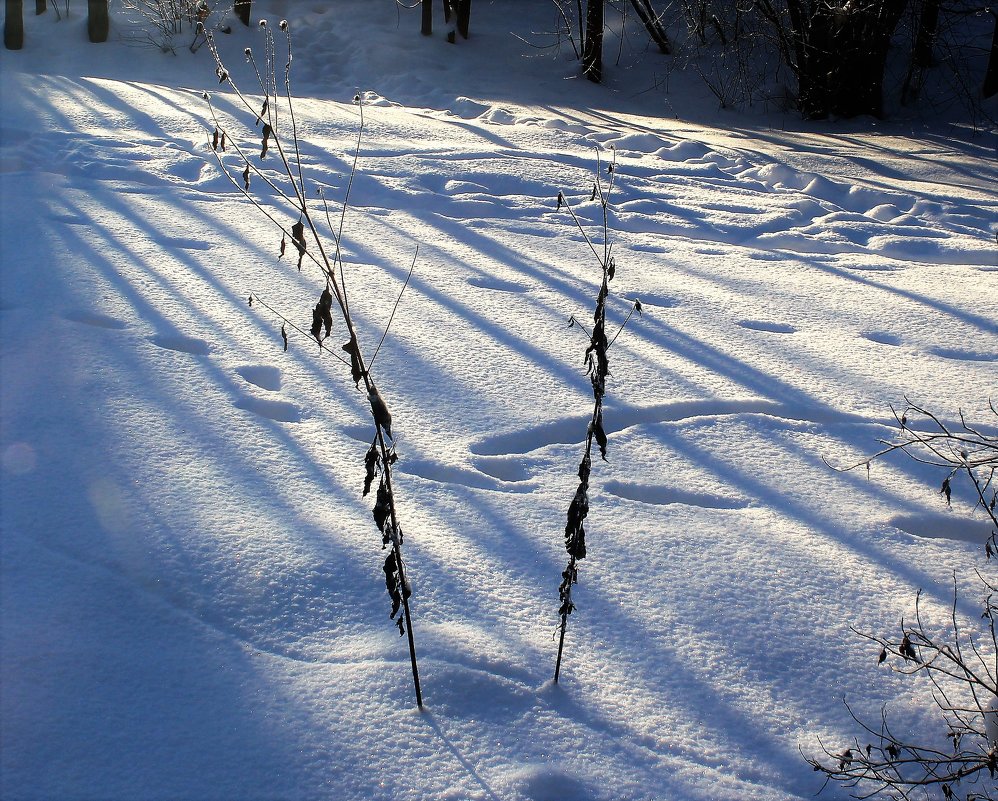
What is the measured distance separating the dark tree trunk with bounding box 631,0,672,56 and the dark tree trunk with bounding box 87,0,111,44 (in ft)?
23.1

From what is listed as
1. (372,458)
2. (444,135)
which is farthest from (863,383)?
(444,135)

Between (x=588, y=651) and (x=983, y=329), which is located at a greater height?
(x=983, y=329)

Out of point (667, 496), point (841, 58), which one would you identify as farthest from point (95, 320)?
point (841, 58)

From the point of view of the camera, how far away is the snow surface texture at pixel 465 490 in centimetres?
171

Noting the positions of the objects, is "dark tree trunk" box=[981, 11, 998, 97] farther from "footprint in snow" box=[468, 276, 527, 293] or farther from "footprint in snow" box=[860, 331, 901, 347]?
"footprint in snow" box=[468, 276, 527, 293]

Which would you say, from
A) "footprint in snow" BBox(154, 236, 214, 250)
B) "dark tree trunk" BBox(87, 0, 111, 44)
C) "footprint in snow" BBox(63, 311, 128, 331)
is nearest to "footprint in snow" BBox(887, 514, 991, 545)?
"footprint in snow" BBox(63, 311, 128, 331)

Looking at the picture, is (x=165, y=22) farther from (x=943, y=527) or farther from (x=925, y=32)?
(x=943, y=527)

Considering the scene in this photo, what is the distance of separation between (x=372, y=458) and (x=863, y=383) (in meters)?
2.29

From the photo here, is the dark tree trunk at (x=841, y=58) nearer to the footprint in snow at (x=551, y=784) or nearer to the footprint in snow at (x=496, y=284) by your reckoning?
the footprint in snow at (x=496, y=284)

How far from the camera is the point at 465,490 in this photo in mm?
2504

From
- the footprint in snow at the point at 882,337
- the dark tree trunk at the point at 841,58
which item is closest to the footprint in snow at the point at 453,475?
the footprint in snow at the point at 882,337

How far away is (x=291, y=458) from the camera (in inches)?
101

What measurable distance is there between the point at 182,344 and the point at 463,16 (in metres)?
11.1

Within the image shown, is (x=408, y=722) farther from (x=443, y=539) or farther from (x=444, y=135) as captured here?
(x=444, y=135)
